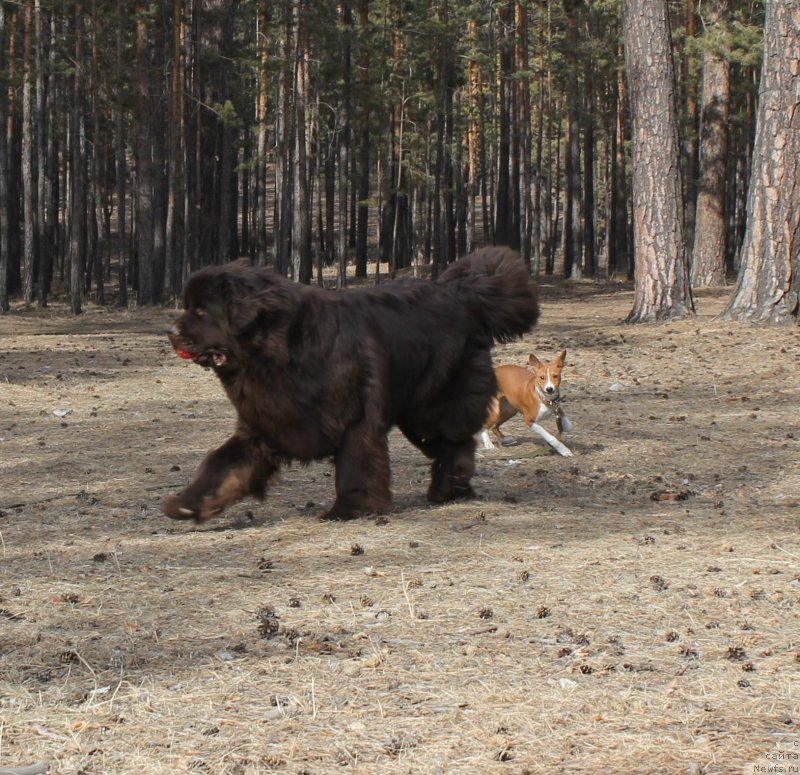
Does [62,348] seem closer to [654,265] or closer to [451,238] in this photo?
[654,265]

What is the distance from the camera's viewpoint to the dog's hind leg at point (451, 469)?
8836mm

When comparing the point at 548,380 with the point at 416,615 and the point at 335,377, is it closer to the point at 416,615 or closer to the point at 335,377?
the point at 335,377

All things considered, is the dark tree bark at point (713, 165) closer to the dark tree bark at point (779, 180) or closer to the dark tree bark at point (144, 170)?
the dark tree bark at point (779, 180)

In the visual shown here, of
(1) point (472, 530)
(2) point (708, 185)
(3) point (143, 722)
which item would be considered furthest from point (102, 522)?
(2) point (708, 185)

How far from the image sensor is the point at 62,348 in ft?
71.1

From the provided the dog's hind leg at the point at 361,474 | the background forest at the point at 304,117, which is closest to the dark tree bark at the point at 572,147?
the background forest at the point at 304,117

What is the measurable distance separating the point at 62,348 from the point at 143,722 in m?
17.9

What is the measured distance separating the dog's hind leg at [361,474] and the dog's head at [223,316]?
37.9 inches

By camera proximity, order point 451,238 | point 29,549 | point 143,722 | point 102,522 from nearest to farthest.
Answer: point 143,722 < point 29,549 < point 102,522 < point 451,238

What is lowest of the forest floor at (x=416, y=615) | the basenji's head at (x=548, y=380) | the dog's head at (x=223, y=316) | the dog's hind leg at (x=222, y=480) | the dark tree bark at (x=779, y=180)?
the forest floor at (x=416, y=615)

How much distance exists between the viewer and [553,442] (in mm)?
11031

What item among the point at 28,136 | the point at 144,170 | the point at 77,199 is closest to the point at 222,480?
the point at 77,199

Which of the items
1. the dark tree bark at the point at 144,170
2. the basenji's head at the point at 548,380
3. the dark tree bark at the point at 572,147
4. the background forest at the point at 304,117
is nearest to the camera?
the basenji's head at the point at 548,380

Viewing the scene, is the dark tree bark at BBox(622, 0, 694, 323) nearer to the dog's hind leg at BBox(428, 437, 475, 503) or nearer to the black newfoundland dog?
the black newfoundland dog
